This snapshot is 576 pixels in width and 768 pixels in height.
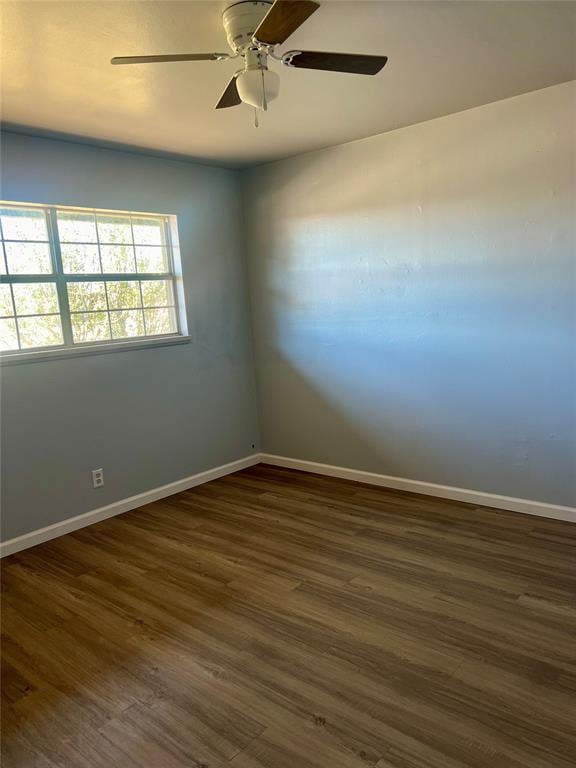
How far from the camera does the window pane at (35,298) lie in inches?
130

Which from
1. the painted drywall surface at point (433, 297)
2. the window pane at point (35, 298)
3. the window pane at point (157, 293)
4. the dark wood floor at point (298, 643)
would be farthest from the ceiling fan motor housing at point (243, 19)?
the dark wood floor at point (298, 643)

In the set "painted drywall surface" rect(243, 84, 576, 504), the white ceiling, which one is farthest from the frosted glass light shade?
"painted drywall surface" rect(243, 84, 576, 504)

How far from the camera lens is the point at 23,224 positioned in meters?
3.31

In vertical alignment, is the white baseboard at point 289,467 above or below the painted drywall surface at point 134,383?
below

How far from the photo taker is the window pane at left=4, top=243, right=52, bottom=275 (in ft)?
10.6

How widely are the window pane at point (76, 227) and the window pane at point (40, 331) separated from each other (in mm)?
561

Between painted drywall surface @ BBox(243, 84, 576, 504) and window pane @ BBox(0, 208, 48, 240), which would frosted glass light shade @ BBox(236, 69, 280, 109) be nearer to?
painted drywall surface @ BBox(243, 84, 576, 504)

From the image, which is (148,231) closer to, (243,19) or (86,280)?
(86,280)

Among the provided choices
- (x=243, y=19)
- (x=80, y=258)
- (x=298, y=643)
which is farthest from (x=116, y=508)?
(x=243, y=19)

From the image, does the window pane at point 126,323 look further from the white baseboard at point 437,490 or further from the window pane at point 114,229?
the white baseboard at point 437,490

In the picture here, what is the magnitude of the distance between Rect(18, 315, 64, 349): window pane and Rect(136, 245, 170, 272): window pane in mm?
820

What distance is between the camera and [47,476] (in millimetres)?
3430

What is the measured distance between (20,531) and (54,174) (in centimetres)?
233

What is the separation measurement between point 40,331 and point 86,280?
49cm
